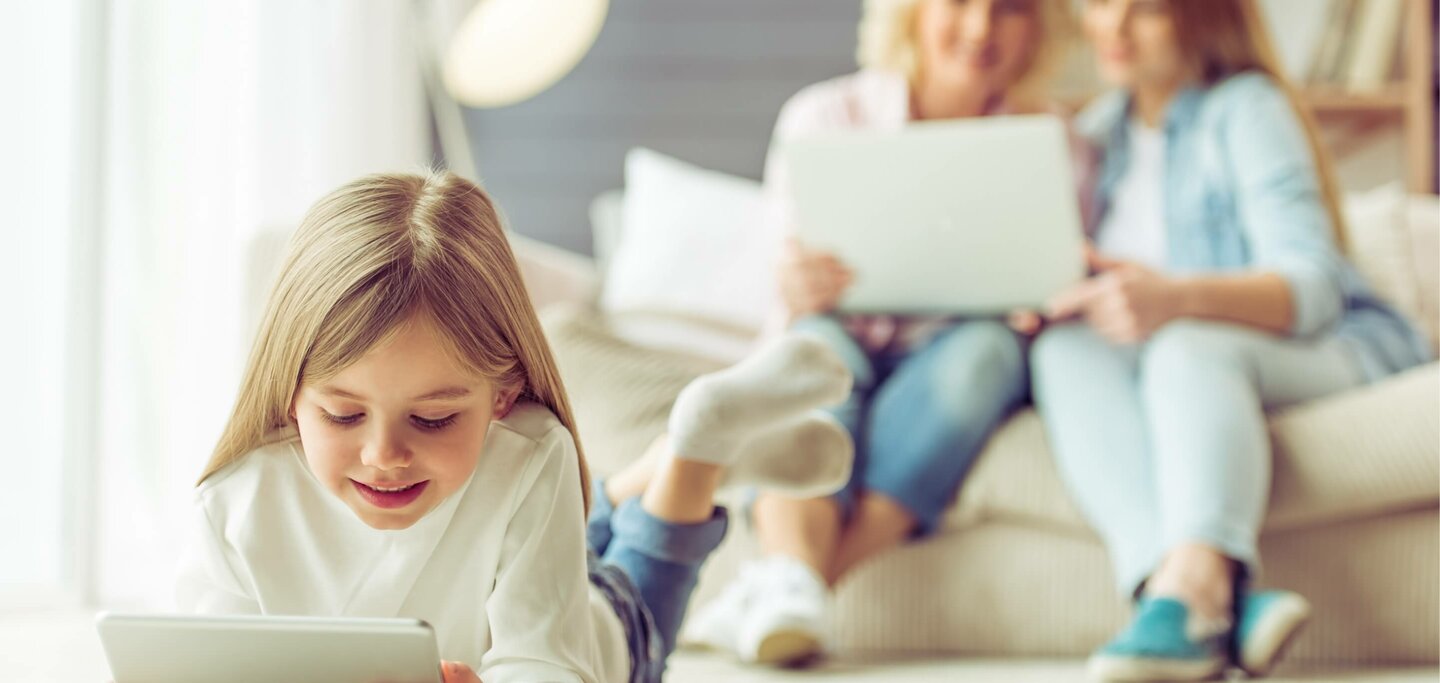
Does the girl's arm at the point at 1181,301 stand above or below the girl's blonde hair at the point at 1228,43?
below

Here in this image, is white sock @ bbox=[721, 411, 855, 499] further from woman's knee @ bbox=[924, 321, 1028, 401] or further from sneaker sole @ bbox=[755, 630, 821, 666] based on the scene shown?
woman's knee @ bbox=[924, 321, 1028, 401]

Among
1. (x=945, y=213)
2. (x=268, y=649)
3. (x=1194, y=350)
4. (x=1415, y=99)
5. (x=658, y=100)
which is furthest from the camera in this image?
(x=658, y=100)

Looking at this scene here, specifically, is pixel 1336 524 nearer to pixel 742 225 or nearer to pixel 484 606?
pixel 484 606

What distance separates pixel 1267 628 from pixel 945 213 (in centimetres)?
53

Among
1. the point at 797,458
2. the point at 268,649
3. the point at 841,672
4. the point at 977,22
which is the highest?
the point at 977,22

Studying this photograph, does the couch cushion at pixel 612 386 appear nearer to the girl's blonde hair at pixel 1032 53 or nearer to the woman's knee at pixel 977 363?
the woman's knee at pixel 977 363

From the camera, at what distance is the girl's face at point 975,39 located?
1.69 meters

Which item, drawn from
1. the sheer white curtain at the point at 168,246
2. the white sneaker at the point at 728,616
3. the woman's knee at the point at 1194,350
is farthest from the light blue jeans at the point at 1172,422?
the sheer white curtain at the point at 168,246

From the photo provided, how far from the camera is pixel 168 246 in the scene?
70.5 inches

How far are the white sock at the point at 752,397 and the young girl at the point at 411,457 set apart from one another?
102mm

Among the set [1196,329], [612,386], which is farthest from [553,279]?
[1196,329]

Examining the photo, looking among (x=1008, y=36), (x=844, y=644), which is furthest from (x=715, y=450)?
(x=1008, y=36)

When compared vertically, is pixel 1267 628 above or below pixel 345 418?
below

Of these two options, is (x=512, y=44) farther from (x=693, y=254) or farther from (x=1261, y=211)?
(x=1261, y=211)
